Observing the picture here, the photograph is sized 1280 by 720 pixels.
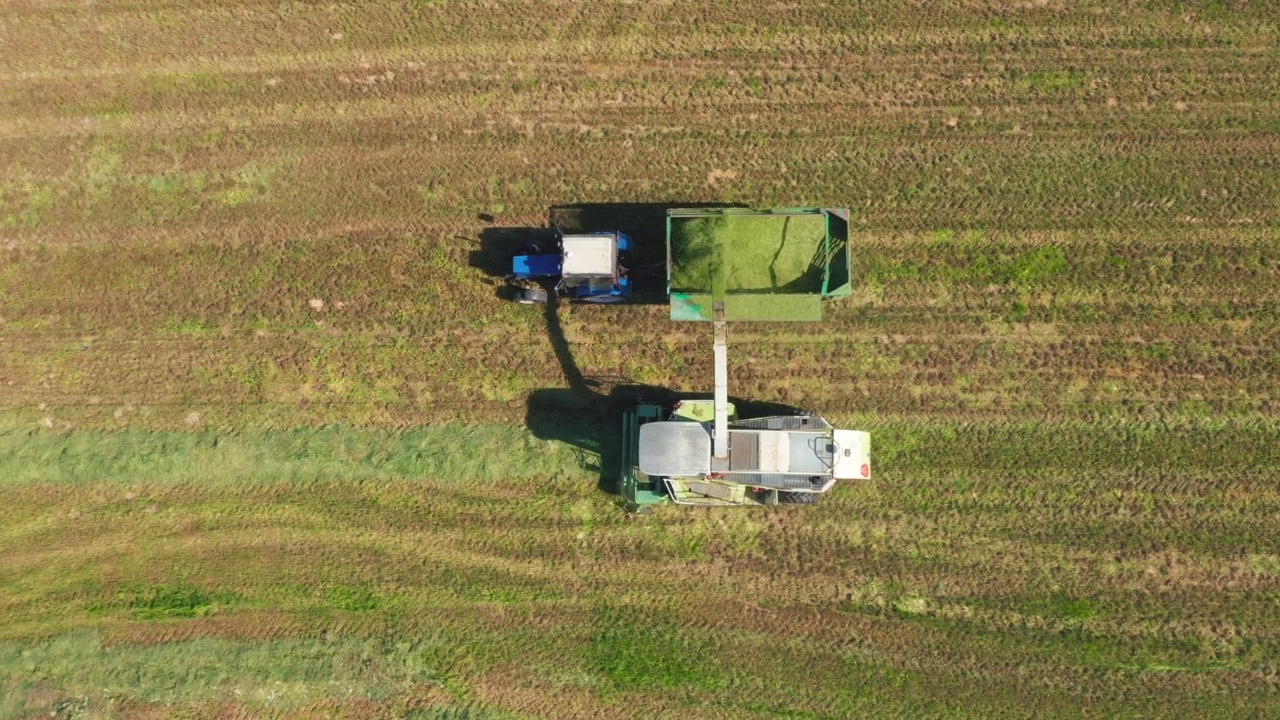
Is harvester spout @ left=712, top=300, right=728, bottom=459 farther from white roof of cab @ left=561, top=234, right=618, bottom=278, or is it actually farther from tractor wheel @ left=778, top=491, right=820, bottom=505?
white roof of cab @ left=561, top=234, right=618, bottom=278

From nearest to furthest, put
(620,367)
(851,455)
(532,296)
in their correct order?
(851,455) → (532,296) → (620,367)

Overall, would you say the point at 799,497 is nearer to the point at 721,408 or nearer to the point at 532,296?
the point at 721,408

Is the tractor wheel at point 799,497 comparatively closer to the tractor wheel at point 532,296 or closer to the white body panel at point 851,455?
the white body panel at point 851,455

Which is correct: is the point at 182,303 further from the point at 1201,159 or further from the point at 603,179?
the point at 1201,159

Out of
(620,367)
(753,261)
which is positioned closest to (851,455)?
(753,261)

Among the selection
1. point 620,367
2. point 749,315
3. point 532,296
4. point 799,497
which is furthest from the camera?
point 620,367

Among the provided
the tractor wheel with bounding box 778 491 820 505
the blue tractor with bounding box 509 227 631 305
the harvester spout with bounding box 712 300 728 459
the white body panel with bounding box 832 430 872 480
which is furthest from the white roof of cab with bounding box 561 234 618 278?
the tractor wheel with bounding box 778 491 820 505
